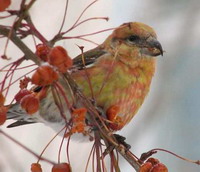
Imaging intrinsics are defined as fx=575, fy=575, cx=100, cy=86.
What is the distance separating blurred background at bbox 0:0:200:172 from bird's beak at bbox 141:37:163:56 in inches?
76.8

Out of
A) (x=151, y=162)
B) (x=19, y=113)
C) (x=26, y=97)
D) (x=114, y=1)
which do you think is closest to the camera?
(x=26, y=97)

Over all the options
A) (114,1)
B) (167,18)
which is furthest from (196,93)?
(114,1)

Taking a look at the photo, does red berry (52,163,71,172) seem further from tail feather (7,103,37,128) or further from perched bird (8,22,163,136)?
tail feather (7,103,37,128)

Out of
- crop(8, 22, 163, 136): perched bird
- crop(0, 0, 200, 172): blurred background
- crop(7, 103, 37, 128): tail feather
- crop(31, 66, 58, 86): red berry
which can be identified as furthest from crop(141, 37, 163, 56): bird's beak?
crop(0, 0, 200, 172): blurred background

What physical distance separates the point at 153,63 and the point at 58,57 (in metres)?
1.40

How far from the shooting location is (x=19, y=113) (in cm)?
295

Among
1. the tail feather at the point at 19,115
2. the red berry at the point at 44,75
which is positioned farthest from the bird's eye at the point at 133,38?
the red berry at the point at 44,75

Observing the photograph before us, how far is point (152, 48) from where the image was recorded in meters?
2.92

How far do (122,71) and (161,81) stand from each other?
2.43 metres

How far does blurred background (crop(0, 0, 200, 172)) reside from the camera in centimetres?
518

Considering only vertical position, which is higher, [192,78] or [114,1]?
[114,1]

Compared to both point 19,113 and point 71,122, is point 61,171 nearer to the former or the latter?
point 71,122

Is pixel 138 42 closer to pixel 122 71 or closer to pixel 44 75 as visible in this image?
pixel 122 71

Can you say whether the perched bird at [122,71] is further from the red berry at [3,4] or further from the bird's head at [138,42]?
the red berry at [3,4]
